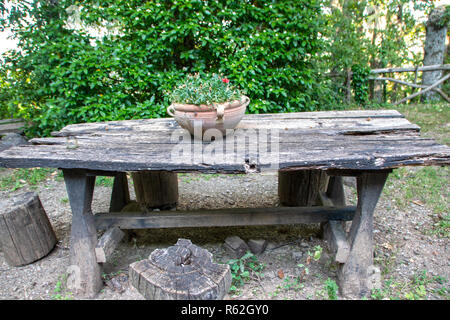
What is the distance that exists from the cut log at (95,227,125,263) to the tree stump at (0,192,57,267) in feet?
2.09

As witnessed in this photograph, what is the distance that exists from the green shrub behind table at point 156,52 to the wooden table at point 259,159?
1875 mm

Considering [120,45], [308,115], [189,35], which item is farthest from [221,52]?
[308,115]

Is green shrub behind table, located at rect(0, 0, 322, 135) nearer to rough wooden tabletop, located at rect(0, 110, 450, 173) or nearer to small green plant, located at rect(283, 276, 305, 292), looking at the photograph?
rough wooden tabletop, located at rect(0, 110, 450, 173)

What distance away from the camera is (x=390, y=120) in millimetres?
2395

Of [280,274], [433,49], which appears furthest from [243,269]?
[433,49]

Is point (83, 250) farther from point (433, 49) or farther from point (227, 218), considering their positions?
point (433, 49)

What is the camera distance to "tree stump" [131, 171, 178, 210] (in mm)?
2990

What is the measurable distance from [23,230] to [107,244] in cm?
73

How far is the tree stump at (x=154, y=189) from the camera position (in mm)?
2990

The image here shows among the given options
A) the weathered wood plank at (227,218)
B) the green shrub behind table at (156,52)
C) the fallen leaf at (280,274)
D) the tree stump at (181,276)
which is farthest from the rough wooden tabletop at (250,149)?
the green shrub behind table at (156,52)

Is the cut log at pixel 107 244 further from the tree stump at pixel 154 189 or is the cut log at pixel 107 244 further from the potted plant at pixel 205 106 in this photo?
the potted plant at pixel 205 106

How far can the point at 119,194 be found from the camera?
301 centimetres

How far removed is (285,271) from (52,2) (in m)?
5.04
